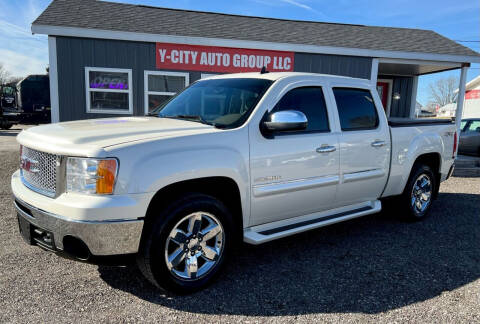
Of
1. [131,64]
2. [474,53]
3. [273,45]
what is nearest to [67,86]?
[131,64]

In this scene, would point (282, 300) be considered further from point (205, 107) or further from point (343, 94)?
point (343, 94)

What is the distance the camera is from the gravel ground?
276 centimetres

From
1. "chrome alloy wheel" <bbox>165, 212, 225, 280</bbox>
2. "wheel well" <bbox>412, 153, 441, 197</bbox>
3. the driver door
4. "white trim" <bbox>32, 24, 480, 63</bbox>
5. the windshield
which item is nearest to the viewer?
"chrome alloy wheel" <bbox>165, 212, 225, 280</bbox>

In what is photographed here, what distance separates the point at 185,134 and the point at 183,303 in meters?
1.36

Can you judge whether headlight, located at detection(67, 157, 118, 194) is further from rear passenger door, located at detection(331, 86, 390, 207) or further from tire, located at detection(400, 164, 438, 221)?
tire, located at detection(400, 164, 438, 221)

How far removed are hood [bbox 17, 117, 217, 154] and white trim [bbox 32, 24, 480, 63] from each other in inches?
262

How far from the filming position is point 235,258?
3.82 meters

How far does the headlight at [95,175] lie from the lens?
2502 millimetres

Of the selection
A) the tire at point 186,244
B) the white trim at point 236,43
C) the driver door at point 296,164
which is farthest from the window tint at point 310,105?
the white trim at point 236,43

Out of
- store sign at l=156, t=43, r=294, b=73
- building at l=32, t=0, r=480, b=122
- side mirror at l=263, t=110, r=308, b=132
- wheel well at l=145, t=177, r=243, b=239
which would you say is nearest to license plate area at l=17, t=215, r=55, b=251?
Answer: wheel well at l=145, t=177, r=243, b=239

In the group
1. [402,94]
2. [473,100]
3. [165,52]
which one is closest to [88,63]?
[165,52]

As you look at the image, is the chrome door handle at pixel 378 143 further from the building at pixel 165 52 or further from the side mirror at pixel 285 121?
the building at pixel 165 52

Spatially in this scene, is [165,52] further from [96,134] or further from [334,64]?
[96,134]

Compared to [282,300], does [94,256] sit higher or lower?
higher
